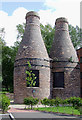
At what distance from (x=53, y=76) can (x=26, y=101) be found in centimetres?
698

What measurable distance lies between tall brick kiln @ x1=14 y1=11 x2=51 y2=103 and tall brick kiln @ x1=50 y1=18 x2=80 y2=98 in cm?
144

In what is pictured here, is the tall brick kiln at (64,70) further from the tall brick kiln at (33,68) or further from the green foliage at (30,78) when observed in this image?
the green foliage at (30,78)

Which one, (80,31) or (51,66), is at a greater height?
(80,31)

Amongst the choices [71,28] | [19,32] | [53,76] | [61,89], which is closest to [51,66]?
[53,76]

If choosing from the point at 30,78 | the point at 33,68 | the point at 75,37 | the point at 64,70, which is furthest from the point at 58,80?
the point at 75,37

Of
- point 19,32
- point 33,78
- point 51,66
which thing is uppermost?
point 19,32

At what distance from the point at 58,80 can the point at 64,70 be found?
148 cm

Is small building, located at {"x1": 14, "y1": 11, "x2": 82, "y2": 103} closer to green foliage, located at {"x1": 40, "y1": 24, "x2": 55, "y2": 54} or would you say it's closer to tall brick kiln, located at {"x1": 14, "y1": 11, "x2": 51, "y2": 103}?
tall brick kiln, located at {"x1": 14, "y1": 11, "x2": 51, "y2": 103}

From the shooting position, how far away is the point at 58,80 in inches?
915

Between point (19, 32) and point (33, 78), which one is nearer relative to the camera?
point (33, 78)

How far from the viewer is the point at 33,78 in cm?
2105

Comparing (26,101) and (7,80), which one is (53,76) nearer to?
(26,101)

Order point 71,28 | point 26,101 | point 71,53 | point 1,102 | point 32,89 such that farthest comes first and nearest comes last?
point 71,28
point 71,53
point 32,89
point 26,101
point 1,102

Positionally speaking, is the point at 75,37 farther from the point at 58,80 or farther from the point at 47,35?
the point at 58,80
